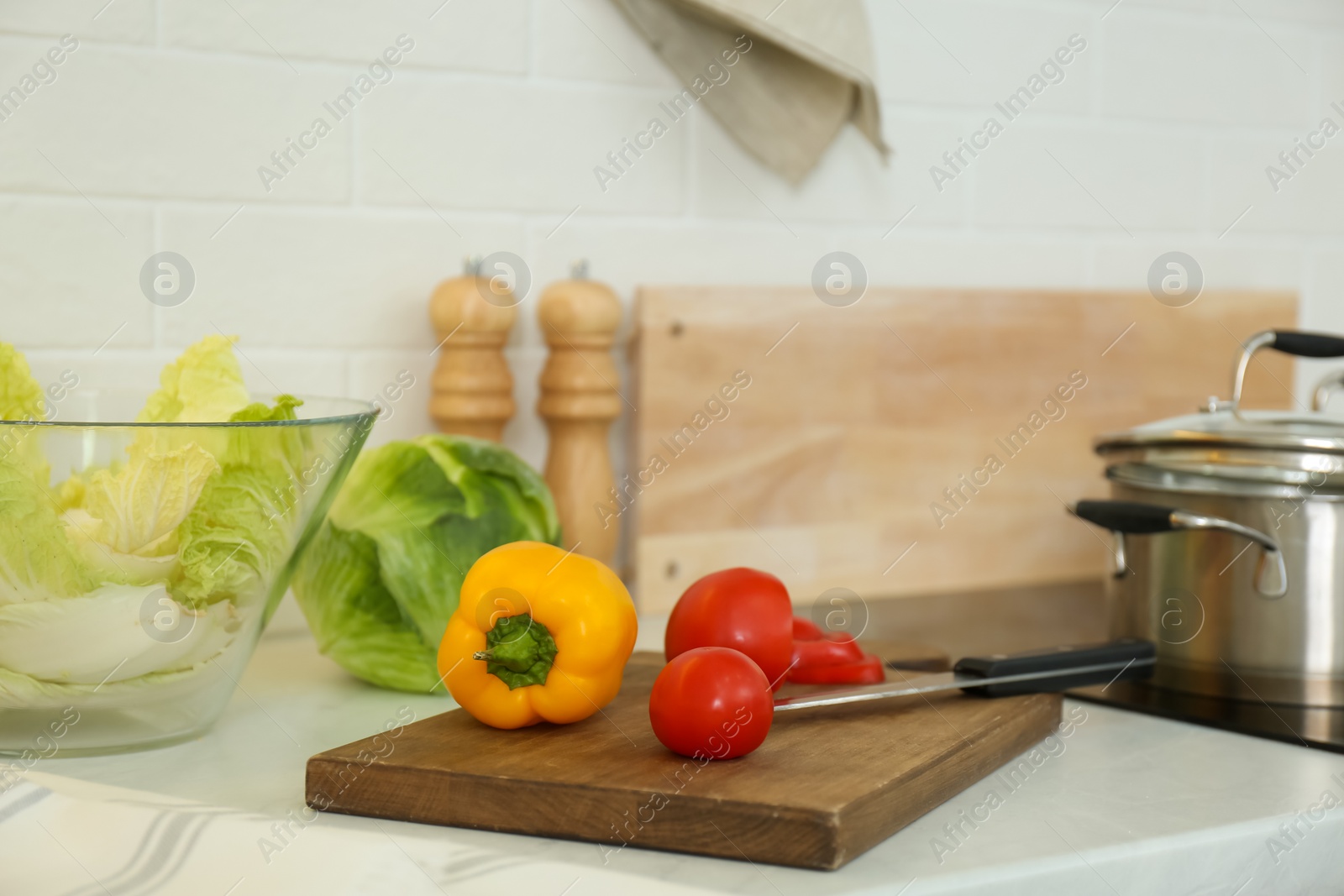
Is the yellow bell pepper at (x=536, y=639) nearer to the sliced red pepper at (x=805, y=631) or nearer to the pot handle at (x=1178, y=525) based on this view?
the sliced red pepper at (x=805, y=631)

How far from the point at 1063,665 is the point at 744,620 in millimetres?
231

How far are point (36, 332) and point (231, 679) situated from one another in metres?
0.41

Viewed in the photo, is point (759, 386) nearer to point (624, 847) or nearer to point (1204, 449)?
point (1204, 449)

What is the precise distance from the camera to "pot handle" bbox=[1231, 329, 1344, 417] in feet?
3.15

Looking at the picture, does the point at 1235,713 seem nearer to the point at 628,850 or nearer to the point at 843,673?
the point at 843,673

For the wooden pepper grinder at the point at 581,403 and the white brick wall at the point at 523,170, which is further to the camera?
the wooden pepper grinder at the point at 581,403

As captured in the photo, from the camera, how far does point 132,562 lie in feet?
2.32

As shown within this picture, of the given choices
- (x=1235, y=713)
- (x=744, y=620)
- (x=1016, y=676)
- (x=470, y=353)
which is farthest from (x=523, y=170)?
(x=1235, y=713)

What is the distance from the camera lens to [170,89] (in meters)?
1.04

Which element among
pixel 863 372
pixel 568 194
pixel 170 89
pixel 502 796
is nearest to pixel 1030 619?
pixel 863 372

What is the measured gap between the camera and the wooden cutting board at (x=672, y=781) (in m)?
0.58

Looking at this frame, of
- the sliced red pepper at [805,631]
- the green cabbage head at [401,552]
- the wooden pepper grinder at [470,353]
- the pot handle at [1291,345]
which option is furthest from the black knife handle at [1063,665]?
the wooden pepper grinder at [470,353]

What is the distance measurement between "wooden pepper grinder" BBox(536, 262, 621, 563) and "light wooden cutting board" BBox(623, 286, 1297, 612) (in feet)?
0.13

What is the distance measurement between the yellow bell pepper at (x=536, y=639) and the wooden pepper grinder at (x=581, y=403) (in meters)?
0.40
